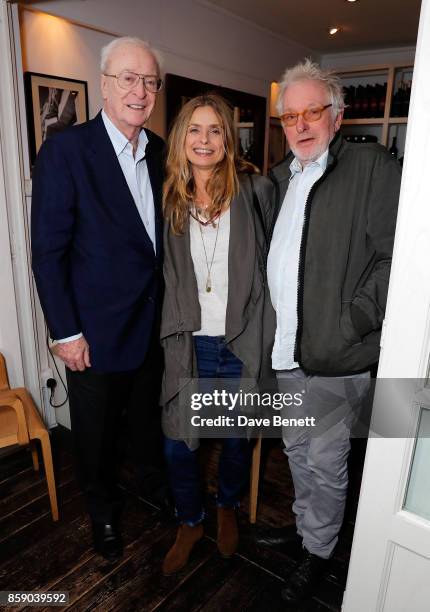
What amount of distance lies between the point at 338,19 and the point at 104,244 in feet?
10.3

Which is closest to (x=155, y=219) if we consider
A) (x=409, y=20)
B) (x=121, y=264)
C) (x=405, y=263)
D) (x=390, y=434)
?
(x=121, y=264)

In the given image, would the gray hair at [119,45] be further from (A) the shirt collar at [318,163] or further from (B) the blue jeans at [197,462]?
(B) the blue jeans at [197,462]

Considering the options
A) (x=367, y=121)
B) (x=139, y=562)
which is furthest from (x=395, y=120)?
(x=139, y=562)

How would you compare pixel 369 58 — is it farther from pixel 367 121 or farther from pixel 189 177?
pixel 189 177

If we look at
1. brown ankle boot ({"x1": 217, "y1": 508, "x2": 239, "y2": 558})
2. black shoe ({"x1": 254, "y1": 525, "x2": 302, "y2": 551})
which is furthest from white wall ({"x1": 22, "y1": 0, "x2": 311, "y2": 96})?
black shoe ({"x1": 254, "y1": 525, "x2": 302, "y2": 551})

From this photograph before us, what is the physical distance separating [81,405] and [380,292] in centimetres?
113

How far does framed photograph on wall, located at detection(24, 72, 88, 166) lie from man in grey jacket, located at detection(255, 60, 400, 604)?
1.29 m

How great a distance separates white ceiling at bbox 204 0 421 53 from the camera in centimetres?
323

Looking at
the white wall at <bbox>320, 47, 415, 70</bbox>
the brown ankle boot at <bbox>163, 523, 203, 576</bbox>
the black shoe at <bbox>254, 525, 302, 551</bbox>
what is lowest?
the black shoe at <bbox>254, 525, 302, 551</bbox>

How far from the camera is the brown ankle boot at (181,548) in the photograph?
1.75 metres

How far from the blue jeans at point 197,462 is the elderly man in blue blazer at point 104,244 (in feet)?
0.80

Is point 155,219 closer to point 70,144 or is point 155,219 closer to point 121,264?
point 121,264

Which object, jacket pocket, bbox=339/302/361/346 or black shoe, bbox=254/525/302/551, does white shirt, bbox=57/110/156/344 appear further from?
black shoe, bbox=254/525/302/551

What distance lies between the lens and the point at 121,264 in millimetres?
1587
